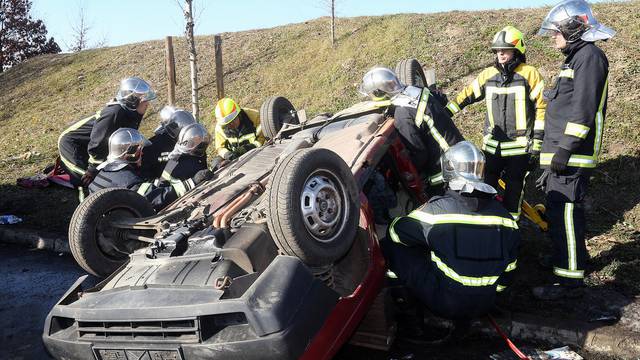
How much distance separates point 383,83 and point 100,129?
318 cm

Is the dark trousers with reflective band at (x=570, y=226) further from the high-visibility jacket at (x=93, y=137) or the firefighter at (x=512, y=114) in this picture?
the high-visibility jacket at (x=93, y=137)

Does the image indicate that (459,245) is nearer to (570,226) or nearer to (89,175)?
(570,226)

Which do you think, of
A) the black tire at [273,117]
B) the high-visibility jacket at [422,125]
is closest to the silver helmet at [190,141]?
the black tire at [273,117]

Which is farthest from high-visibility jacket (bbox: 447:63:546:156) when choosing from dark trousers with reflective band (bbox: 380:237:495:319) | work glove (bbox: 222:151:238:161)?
work glove (bbox: 222:151:238:161)

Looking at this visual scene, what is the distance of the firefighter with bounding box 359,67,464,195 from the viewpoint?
430cm

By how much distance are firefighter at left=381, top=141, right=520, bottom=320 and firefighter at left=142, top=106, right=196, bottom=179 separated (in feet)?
11.6

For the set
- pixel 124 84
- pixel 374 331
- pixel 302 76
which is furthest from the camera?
pixel 302 76

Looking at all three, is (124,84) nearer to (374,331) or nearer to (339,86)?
(374,331)

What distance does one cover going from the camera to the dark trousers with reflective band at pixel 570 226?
371cm

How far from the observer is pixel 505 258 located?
125 inches

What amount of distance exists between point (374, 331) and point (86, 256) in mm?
1938

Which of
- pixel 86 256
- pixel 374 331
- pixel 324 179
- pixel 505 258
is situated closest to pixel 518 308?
pixel 505 258

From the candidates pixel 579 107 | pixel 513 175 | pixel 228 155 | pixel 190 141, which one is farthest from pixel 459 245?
pixel 228 155

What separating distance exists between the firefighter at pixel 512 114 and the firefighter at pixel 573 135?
1.90 feet
